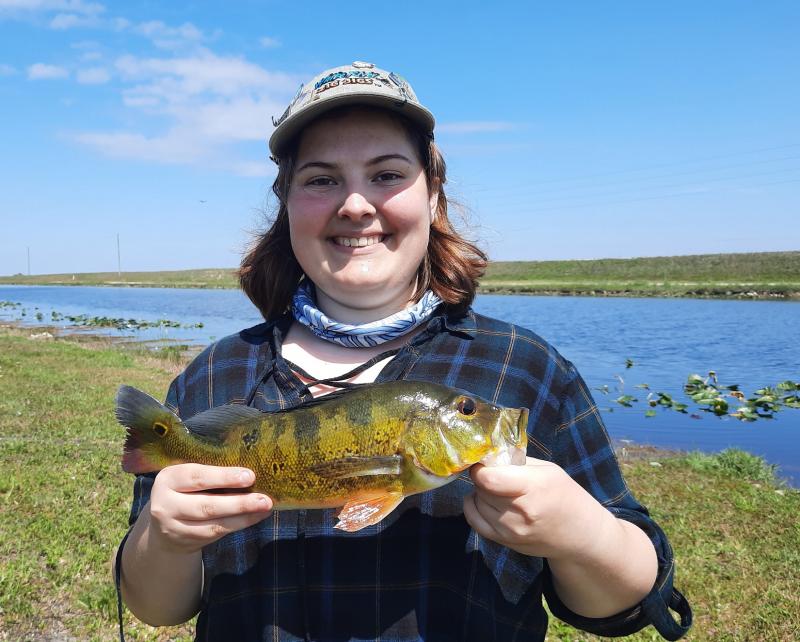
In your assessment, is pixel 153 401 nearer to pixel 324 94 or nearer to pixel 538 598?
pixel 324 94

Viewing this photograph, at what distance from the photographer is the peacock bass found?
1.92 metres

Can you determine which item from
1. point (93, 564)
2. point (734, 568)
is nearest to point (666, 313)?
point (734, 568)

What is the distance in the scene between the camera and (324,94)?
2.28 meters

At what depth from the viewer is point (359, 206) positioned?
2312mm

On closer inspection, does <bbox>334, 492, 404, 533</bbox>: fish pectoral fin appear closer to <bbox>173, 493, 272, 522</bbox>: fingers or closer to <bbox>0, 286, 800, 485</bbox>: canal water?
<bbox>173, 493, 272, 522</bbox>: fingers

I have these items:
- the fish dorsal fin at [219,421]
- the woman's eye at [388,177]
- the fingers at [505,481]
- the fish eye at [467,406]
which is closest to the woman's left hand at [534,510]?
the fingers at [505,481]

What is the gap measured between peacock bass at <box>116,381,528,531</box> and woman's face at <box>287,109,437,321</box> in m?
0.54

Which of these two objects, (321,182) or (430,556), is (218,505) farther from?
(321,182)

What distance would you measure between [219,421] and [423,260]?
1070 mm

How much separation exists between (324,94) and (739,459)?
34.0 feet

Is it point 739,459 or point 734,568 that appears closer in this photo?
point 734,568

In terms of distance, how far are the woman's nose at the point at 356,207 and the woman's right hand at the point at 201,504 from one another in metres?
0.95

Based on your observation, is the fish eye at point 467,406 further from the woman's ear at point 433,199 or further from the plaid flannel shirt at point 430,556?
the woman's ear at point 433,199

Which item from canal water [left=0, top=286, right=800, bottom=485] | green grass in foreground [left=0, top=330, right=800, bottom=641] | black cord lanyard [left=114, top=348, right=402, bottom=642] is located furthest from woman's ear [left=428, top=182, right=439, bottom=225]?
canal water [left=0, top=286, right=800, bottom=485]
